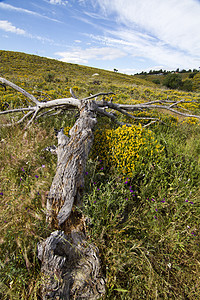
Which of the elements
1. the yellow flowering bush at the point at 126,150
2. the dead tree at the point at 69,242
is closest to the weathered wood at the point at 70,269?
the dead tree at the point at 69,242

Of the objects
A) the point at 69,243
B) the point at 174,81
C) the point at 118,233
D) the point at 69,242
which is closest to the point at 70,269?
the point at 69,243

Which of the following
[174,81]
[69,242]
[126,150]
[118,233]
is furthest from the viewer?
[174,81]

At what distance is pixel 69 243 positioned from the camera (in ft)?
5.56

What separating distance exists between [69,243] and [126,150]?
176 centimetres

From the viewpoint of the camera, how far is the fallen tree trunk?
1464mm

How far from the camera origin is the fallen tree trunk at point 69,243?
4.80 ft

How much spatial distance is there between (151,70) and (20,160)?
393 ft

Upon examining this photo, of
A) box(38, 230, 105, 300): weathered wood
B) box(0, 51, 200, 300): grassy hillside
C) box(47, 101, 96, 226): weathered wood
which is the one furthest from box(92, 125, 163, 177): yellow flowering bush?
box(38, 230, 105, 300): weathered wood

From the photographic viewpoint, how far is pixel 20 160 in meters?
2.61

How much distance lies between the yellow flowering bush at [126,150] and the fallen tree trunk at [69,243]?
0.66m

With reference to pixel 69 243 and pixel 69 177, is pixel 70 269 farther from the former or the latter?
pixel 69 177

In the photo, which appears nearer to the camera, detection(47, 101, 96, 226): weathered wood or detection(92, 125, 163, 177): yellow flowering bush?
detection(47, 101, 96, 226): weathered wood

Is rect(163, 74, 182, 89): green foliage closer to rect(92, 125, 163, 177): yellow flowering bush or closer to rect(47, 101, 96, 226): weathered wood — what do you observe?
rect(92, 125, 163, 177): yellow flowering bush

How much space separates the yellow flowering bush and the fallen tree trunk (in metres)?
0.66
